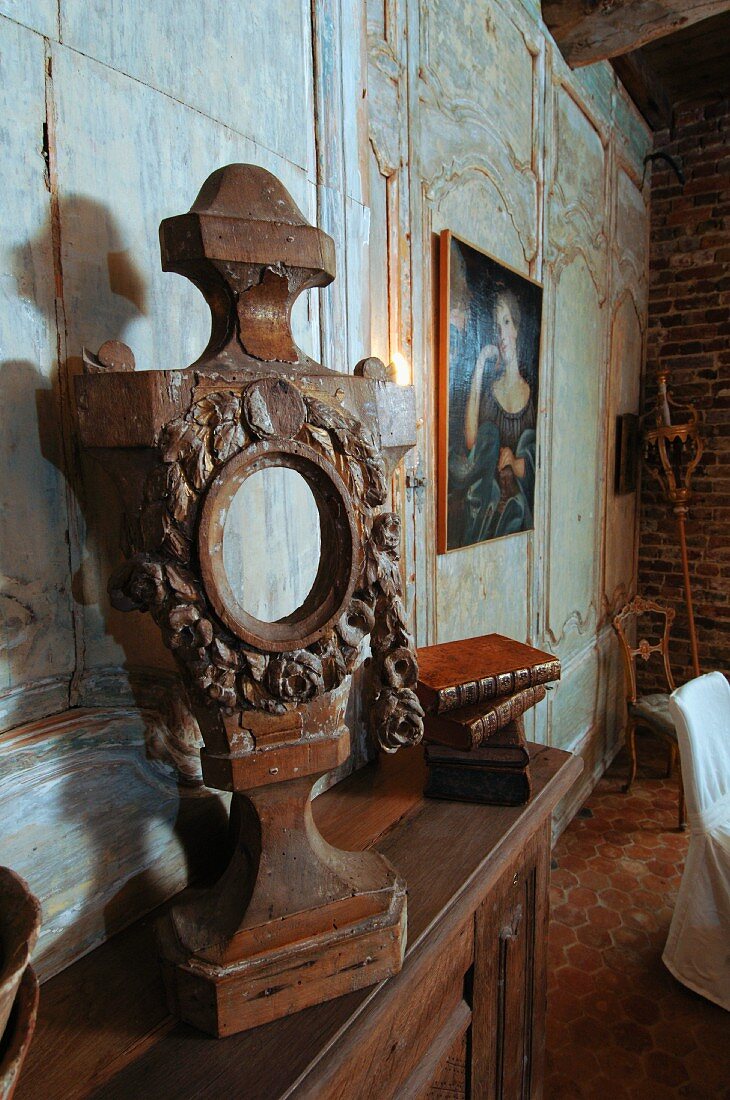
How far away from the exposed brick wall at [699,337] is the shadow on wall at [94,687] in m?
3.98

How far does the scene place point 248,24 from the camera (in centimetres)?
116

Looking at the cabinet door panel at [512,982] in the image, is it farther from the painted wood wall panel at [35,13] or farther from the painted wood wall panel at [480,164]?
the painted wood wall panel at [35,13]

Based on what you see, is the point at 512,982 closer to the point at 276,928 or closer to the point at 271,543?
the point at 276,928

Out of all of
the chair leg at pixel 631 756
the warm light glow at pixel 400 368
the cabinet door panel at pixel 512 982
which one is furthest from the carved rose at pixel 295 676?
the chair leg at pixel 631 756

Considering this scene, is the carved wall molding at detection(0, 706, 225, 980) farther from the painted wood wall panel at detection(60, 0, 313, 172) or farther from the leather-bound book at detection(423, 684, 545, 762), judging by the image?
the painted wood wall panel at detection(60, 0, 313, 172)

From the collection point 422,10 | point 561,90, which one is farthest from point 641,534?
point 422,10

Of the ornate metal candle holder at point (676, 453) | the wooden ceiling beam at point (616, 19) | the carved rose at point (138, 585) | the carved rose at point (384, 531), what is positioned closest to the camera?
the carved rose at point (138, 585)

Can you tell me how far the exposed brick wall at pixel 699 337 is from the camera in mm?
4098

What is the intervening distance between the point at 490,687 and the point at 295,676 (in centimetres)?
61

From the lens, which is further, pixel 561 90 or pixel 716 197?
pixel 716 197

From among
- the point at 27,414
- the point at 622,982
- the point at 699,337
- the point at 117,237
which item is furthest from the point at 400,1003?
the point at 699,337

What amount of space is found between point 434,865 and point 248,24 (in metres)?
1.40

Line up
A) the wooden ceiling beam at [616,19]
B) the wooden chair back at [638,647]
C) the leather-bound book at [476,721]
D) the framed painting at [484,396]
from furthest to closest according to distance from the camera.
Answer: the wooden chair back at [638,647], the wooden ceiling beam at [616,19], the framed painting at [484,396], the leather-bound book at [476,721]

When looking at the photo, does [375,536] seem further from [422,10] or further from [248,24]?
[422,10]
